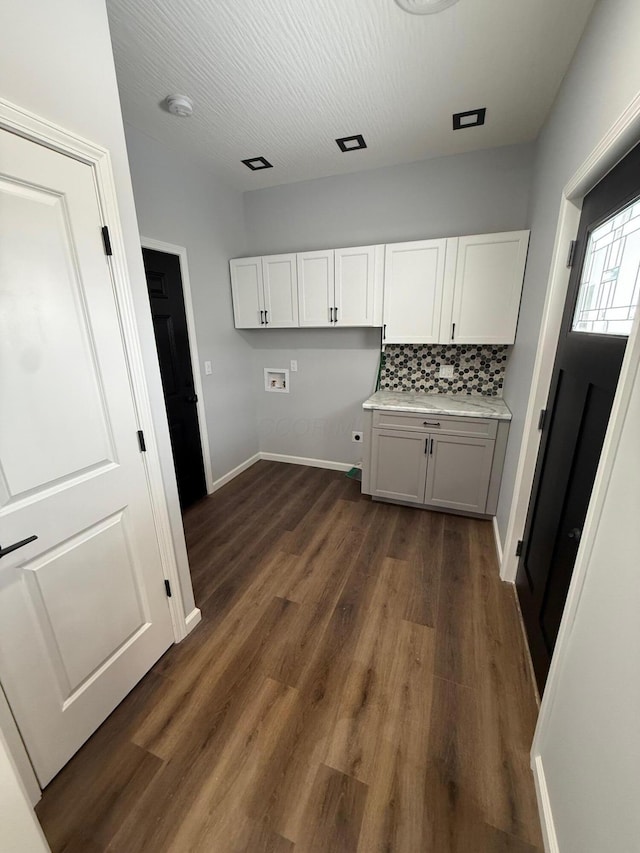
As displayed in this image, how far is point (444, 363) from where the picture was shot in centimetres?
305

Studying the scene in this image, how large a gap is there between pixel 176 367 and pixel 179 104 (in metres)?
1.70

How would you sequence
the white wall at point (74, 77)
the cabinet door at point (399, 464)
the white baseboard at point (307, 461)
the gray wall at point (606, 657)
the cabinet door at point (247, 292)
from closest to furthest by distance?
the gray wall at point (606, 657) < the white wall at point (74, 77) < the cabinet door at point (399, 464) < the cabinet door at point (247, 292) < the white baseboard at point (307, 461)

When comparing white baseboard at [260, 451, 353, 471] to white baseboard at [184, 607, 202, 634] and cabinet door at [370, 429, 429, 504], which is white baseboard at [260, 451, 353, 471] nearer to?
cabinet door at [370, 429, 429, 504]

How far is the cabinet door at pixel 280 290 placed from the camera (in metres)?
3.09

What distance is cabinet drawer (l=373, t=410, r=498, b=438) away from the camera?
8.25 ft

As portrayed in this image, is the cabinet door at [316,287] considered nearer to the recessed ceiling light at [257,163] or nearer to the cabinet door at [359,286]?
the cabinet door at [359,286]

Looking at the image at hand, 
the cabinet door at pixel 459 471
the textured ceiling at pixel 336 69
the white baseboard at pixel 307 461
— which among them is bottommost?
the white baseboard at pixel 307 461

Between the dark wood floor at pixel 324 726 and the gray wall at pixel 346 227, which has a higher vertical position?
the gray wall at pixel 346 227

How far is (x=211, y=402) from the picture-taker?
3.24 m

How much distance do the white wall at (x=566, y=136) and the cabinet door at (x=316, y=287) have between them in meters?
1.54

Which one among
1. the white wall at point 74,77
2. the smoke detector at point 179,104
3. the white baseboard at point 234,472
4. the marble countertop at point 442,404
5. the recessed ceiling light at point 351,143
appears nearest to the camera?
the white wall at point 74,77

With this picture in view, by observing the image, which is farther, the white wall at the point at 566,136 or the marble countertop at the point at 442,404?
the marble countertop at the point at 442,404

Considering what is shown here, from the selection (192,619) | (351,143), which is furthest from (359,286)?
(192,619)

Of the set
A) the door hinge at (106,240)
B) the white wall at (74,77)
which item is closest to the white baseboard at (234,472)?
the white wall at (74,77)
